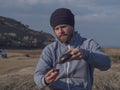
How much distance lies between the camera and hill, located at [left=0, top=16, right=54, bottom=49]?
246 ft

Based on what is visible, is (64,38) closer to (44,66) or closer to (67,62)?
(67,62)

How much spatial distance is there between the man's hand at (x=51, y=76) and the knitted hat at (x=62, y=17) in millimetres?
584

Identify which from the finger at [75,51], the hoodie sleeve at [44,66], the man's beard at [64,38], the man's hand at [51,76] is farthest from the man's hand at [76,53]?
the hoodie sleeve at [44,66]

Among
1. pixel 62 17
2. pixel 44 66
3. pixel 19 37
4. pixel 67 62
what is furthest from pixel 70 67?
pixel 19 37

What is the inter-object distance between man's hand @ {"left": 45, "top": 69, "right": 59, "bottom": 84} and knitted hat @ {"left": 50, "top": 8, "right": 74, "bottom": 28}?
0.58 m

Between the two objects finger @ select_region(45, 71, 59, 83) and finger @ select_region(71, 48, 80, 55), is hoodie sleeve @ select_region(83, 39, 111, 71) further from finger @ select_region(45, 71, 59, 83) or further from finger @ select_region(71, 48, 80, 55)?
finger @ select_region(45, 71, 59, 83)

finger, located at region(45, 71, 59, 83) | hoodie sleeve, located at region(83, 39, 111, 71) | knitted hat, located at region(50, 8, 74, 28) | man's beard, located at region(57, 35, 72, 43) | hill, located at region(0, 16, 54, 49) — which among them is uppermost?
knitted hat, located at region(50, 8, 74, 28)

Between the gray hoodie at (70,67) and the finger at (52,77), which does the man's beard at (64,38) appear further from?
the finger at (52,77)

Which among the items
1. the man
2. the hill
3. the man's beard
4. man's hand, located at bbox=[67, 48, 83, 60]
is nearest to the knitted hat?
the man

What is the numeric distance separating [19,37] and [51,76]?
74335mm

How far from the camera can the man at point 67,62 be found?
5.42 meters

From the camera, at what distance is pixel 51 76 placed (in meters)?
5.15

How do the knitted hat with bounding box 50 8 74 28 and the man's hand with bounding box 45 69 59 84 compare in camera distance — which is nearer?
the man's hand with bounding box 45 69 59 84

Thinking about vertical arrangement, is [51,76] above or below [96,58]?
below
